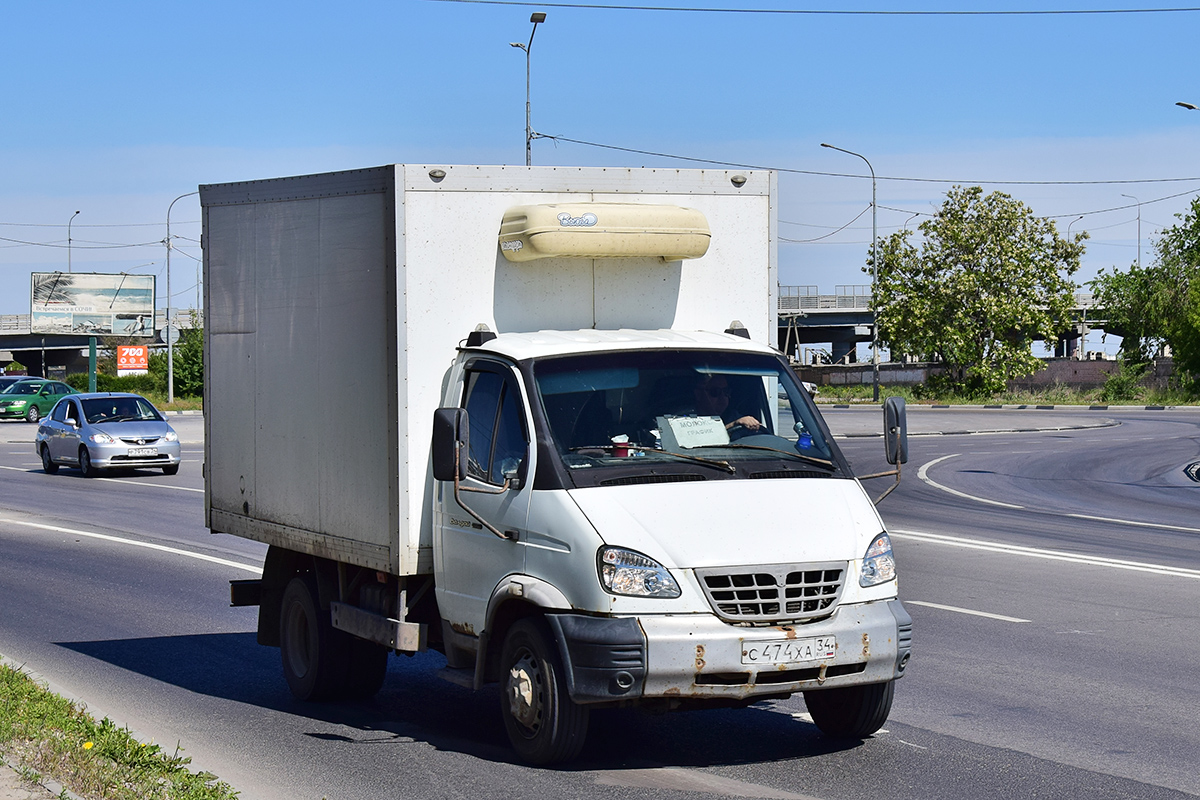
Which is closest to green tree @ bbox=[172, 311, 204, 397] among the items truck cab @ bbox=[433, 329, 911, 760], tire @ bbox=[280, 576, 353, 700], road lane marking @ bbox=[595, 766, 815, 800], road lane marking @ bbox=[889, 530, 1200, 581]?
road lane marking @ bbox=[889, 530, 1200, 581]

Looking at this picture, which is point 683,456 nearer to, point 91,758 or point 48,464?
point 91,758

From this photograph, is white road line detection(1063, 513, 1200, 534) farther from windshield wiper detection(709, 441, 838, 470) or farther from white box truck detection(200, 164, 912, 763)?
windshield wiper detection(709, 441, 838, 470)

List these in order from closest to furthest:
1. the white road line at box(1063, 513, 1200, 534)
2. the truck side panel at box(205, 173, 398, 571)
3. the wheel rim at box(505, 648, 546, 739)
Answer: the wheel rim at box(505, 648, 546, 739)
the truck side panel at box(205, 173, 398, 571)
the white road line at box(1063, 513, 1200, 534)

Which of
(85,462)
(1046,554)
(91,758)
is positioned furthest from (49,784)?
(85,462)

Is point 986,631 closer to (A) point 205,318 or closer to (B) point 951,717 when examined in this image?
(B) point 951,717

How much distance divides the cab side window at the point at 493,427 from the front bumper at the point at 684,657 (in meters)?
0.92

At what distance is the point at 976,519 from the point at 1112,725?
11.8 metres

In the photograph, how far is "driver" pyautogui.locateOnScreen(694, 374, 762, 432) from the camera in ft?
22.7

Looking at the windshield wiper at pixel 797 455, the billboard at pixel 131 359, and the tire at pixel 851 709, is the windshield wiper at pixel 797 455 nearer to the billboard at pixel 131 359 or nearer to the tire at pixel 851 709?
the tire at pixel 851 709

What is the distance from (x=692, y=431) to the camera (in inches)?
268

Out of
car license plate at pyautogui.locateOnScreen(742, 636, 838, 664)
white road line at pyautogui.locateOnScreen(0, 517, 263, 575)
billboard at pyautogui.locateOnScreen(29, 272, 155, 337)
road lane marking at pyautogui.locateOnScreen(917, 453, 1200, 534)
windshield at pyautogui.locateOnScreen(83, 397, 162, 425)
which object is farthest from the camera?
billboard at pyautogui.locateOnScreen(29, 272, 155, 337)

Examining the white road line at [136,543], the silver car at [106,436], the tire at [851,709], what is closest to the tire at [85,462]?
the silver car at [106,436]

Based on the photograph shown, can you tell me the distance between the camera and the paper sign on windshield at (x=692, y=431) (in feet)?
22.1

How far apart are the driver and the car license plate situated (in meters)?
1.21
